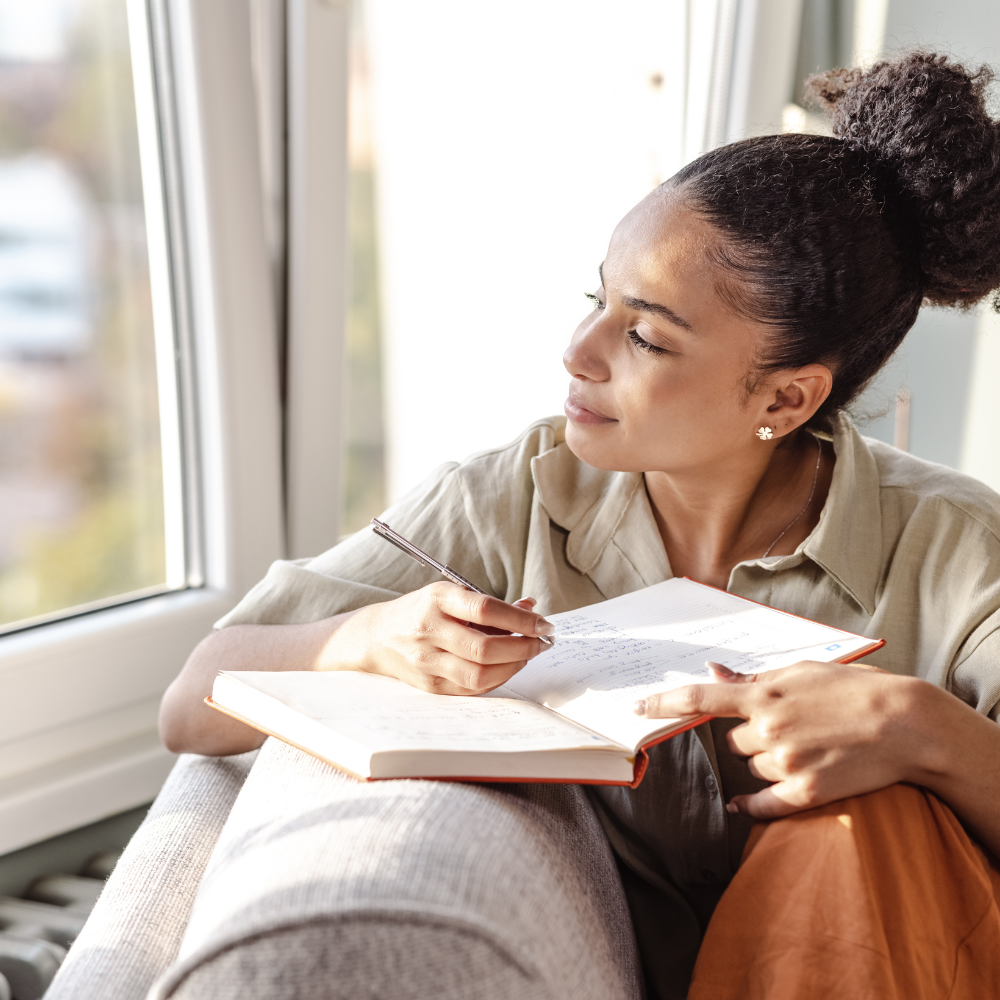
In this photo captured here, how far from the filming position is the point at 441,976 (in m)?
0.57

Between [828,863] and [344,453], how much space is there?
1.22 meters

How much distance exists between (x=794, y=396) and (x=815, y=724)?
0.46 m

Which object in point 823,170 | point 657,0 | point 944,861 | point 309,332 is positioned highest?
point 657,0

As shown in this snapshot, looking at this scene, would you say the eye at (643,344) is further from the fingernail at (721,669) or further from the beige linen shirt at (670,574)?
the fingernail at (721,669)

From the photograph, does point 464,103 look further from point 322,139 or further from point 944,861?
point 944,861

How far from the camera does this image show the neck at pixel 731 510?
3.91 feet

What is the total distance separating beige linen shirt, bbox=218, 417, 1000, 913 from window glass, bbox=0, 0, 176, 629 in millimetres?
455

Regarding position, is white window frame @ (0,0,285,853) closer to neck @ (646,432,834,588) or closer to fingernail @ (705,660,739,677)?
neck @ (646,432,834,588)

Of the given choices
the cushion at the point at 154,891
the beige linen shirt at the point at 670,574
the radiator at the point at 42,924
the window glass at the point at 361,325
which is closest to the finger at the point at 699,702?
the beige linen shirt at the point at 670,574

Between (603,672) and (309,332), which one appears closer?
(603,672)

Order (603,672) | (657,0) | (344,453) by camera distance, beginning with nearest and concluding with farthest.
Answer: (603,672) → (344,453) → (657,0)

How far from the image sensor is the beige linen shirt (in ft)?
3.34

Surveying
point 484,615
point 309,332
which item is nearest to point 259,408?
point 309,332

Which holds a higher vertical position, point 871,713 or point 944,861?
point 871,713
